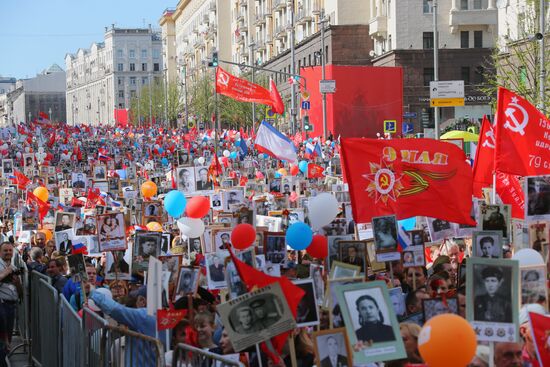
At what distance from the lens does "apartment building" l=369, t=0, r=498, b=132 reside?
59.8m

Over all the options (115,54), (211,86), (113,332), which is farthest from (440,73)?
(115,54)

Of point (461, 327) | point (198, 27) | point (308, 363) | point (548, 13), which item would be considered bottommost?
point (308, 363)

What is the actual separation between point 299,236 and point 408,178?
1878mm

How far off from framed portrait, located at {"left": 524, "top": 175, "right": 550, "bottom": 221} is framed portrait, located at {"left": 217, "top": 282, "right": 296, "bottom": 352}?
4.87m

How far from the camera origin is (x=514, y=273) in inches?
259

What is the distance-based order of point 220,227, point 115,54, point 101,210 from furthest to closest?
point 115,54 < point 101,210 < point 220,227

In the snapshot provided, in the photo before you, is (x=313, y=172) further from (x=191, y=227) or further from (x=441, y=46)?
(x=441, y=46)

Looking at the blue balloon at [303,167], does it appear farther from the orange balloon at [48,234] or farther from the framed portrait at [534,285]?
the framed portrait at [534,285]

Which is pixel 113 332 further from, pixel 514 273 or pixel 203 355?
pixel 514 273

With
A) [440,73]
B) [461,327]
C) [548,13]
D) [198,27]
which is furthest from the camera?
[198,27]

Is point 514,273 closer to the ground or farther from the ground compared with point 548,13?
closer to the ground

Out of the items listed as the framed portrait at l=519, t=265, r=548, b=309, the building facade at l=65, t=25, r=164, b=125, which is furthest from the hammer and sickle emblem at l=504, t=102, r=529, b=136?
the building facade at l=65, t=25, r=164, b=125

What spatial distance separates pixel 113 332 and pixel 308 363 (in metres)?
1.42

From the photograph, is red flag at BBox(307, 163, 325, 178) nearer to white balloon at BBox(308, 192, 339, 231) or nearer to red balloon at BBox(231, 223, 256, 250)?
white balloon at BBox(308, 192, 339, 231)
